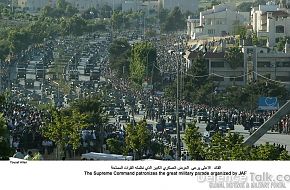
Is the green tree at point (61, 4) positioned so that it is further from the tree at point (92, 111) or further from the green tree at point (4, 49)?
the tree at point (92, 111)

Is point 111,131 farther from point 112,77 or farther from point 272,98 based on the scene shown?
point 112,77

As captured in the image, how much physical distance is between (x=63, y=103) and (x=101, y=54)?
15416 mm

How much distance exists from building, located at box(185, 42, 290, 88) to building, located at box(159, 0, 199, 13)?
26.9 metres

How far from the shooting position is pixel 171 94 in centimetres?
2400

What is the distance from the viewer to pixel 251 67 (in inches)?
1037

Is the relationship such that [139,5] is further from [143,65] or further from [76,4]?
[143,65]

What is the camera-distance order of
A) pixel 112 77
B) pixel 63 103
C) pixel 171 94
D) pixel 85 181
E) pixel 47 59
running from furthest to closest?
pixel 47 59 → pixel 112 77 → pixel 171 94 → pixel 63 103 → pixel 85 181

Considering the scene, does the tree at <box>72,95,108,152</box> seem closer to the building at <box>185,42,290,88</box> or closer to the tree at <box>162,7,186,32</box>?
the building at <box>185,42,290,88</box>

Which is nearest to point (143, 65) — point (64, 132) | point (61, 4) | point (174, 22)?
point (64, 132)

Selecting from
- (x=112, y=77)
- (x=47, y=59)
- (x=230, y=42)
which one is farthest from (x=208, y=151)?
(x=47, y=59)

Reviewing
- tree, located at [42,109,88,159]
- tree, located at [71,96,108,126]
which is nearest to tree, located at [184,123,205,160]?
tree, located at [42,109,88,159]

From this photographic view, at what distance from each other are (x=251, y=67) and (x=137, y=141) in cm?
1576

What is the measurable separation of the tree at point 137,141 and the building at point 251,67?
1439 centimetres

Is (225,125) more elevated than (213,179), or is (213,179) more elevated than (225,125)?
(213,179)
